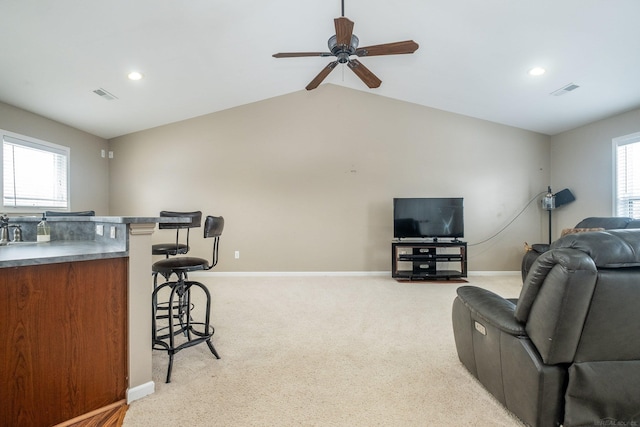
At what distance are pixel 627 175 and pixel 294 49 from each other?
4923 mm

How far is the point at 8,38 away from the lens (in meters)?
2.74

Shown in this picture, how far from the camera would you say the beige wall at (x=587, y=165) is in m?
4.16

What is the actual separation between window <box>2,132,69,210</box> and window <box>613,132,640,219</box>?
8243 millimetres

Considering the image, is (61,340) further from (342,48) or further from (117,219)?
(342,48)

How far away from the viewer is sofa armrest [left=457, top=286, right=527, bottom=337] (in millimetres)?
1429

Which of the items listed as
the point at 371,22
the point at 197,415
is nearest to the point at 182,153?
the point at 371,22

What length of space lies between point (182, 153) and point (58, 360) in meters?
4.31

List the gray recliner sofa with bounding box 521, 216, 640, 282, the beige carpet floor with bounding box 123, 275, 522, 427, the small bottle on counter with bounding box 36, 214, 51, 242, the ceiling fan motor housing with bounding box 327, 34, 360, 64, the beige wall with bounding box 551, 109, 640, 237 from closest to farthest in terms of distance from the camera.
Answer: the beige carpet floor with bounding box 123, 275, 522, 427, the small bottle on counter with bounding box 36, 214, 51, 242, the ceiling fan motor housing with bounding box 327, 34, 360, 64, the gray recliner sofa with bounding box 521, 216, 640, 282, the beige wall with bounding box 551, 109, 640, 237

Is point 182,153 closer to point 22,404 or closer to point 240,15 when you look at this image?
point 240,15

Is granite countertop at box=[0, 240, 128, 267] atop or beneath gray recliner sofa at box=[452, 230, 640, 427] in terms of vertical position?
atop

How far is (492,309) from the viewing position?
1.61 metres

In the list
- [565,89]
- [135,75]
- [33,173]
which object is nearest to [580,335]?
[565,89]

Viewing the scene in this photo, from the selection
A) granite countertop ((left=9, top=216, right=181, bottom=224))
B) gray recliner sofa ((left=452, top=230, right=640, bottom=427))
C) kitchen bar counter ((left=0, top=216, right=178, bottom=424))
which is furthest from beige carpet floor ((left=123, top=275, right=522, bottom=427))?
granite countertop ((left=9, top=216, right=181, bottom=224))

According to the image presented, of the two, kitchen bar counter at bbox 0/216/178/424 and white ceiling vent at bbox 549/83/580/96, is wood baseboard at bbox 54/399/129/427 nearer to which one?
kitchen bar counter at bbox 0/216/178/424
